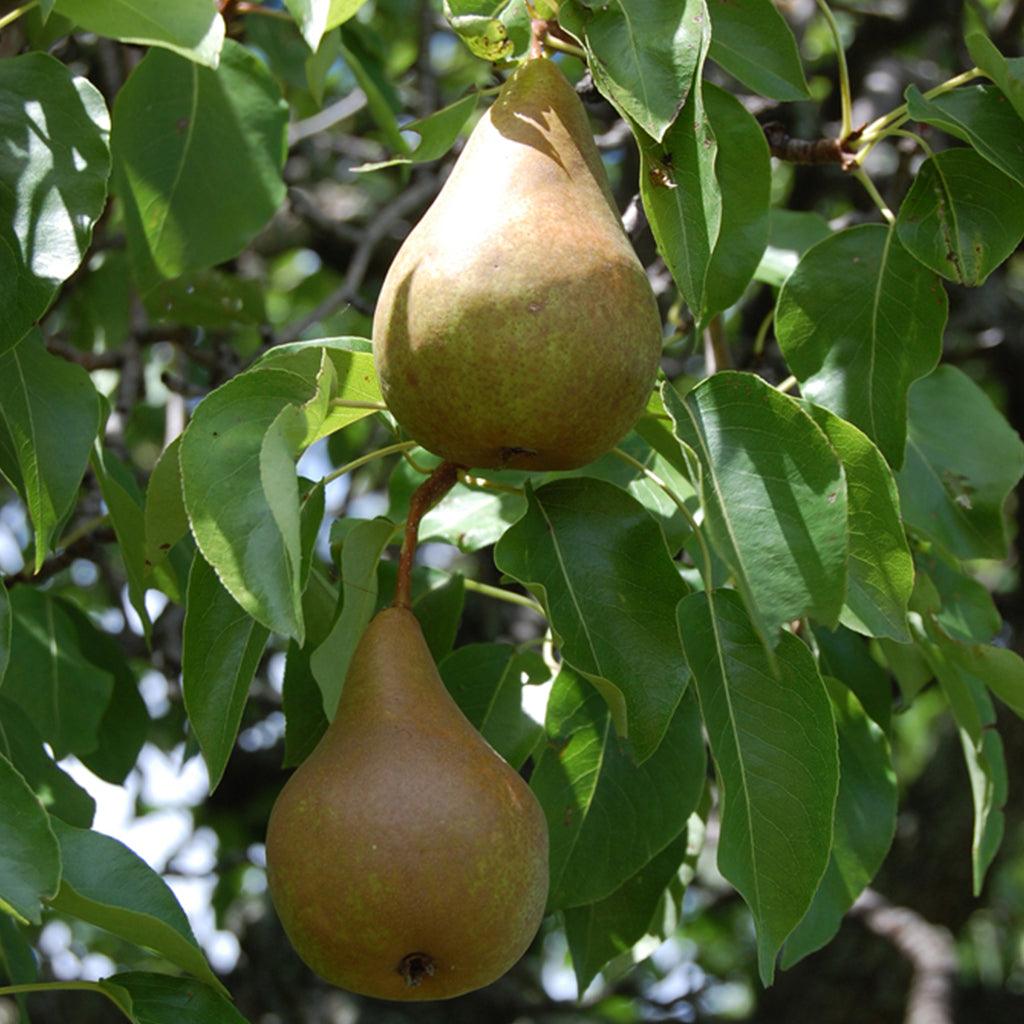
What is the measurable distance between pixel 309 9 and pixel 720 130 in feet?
1.12

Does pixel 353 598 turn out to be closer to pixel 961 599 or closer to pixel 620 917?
pixel 620 917

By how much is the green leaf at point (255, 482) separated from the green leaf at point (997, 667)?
2.27ft

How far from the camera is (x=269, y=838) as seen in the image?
3.39ft

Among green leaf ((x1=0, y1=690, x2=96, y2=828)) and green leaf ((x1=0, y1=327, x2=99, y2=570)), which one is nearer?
green leaf ((x1=0, y1=327, x2=99, y2=570))

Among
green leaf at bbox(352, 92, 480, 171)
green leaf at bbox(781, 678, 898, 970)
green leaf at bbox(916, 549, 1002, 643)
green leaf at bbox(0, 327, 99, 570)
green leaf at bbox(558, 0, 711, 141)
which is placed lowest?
green leaf at bbox(781, 678, 898, 970)

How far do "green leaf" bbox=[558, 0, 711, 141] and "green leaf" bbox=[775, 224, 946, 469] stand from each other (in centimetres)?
34

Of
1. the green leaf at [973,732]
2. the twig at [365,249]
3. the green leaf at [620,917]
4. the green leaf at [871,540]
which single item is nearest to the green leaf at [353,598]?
the green leaf at [871,540]

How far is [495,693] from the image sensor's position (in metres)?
1.42

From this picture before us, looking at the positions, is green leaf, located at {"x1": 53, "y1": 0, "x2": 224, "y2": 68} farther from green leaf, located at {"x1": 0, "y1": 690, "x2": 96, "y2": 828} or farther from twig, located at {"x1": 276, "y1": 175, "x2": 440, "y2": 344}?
twig, located at {"x1": 276, "y1": 175, "x2": 440, "y2": 344}

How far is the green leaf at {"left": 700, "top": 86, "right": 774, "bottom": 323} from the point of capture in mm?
1235

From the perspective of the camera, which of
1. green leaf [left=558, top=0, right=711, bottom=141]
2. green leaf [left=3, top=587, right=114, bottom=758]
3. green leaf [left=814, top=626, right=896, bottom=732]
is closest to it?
green leaf [left=558, top=0, right=711, bottom=141]

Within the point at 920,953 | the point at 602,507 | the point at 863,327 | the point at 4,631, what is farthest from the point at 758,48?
the point at 920,953

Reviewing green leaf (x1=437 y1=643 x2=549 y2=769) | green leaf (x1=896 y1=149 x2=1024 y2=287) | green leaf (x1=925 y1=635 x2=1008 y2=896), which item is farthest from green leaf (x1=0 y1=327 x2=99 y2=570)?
green leaf (x1=925 y1=635 x2=1008 y2=896)

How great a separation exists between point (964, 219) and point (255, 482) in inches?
26.4
